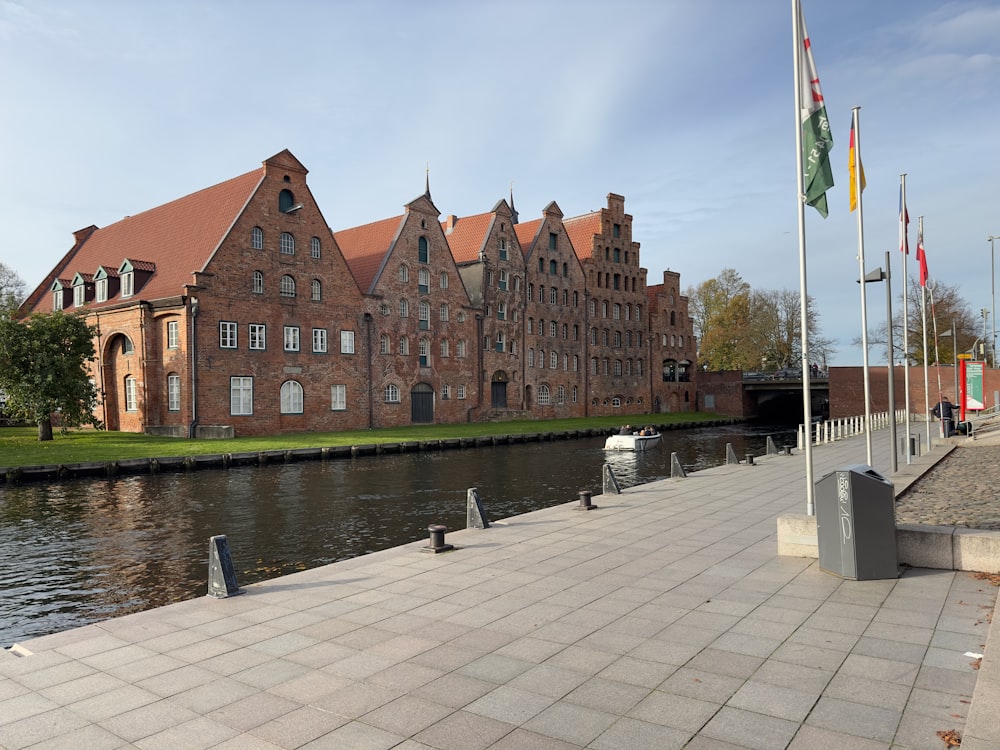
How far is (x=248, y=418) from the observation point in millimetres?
40031

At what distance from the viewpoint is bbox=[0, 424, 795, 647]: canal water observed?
38.8ft

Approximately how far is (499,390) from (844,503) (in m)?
50.3

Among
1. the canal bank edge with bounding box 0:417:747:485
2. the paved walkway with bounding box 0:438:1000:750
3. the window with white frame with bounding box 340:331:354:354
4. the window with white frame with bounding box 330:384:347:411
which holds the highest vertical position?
the window with white frame with bounding box 340:331:354:354

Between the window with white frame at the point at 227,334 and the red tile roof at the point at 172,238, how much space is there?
9.28 ft

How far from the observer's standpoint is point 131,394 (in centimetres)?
4097

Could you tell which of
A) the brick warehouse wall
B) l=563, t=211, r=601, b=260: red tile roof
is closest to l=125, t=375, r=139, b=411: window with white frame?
l=563, t=211, r=601, b=260: red tile roof

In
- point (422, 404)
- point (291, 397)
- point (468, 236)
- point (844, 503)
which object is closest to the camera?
point (844, 503)

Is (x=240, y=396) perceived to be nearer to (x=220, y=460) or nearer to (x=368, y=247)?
(x=220, y=460)

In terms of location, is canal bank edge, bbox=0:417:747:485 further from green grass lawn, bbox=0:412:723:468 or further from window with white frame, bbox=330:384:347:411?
window with white frame, bbox=330:384:347:411

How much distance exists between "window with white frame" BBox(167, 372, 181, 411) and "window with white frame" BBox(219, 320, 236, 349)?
285 centimetres

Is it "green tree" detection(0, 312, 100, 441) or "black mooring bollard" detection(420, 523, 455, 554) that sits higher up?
"green tree" detection(0, 312, 100, 441)

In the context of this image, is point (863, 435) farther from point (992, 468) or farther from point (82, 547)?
point (82, 547)

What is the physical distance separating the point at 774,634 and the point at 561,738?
307 centimetres

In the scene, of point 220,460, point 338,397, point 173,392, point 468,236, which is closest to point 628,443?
point 338,397
